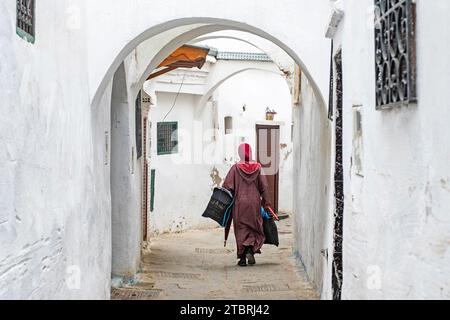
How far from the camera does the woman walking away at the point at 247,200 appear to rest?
9.15 meters

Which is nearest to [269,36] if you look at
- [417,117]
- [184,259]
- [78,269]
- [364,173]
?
[78,269]

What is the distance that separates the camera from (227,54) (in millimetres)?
14570

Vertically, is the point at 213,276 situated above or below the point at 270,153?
below

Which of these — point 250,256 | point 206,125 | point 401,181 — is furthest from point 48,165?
point 206,125

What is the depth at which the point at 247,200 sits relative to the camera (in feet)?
30.0

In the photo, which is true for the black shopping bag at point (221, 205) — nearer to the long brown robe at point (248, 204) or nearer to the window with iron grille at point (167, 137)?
the long brown robe at point (248, 204)

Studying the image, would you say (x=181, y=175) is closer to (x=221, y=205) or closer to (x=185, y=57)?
(x=185, y=57)

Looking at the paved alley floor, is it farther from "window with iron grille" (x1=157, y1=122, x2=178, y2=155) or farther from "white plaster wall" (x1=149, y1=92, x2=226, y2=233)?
"window with iron grille" (x1=157, y1=122, x2=178, y2=155)

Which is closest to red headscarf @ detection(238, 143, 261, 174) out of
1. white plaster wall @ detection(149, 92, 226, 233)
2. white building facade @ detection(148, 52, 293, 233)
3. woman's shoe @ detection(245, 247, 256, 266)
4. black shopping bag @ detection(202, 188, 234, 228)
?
black shopping bag @ detection(202, 188, 234, 228)

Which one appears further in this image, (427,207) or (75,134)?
(75,134)

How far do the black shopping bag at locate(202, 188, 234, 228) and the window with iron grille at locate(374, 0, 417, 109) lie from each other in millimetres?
6244

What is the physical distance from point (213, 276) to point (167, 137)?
5.54 metres
